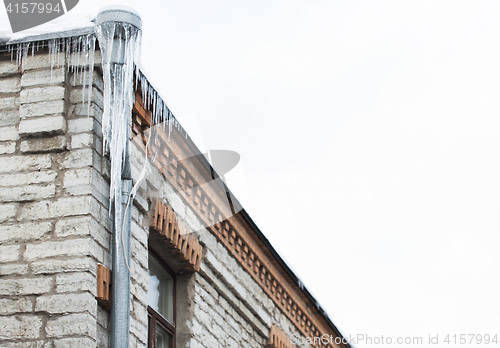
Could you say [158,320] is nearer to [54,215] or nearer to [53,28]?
[54,215]

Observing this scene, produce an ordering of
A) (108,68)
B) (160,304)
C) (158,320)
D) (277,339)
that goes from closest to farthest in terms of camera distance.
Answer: (108,68) → (158,320) → (160,304) → (277,339)

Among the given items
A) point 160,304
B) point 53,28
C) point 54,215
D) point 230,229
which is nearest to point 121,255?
point 54,215

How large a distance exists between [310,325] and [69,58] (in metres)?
6.24

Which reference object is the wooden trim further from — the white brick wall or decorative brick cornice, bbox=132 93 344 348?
decorative brick cornice, bbox=132 93 344 348

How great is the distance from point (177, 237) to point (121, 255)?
1360 mm

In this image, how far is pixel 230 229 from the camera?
7.82m

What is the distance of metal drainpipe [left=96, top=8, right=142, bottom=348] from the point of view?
4.85 metres

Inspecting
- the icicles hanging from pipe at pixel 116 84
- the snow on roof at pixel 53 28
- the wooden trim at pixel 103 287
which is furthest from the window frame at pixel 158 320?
the snow on roof at pixel 53 28

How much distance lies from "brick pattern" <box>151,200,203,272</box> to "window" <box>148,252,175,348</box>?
203 millimetres

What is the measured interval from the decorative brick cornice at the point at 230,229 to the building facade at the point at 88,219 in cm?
2

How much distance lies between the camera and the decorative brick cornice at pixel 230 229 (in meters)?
6.43

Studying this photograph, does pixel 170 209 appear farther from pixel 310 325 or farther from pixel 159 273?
pixel 310 325

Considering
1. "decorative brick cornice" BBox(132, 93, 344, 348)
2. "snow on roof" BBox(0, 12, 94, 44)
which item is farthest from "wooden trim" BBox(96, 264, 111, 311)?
"snow on roof" BBox(0, 12, 94, 44)

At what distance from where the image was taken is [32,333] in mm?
4746
